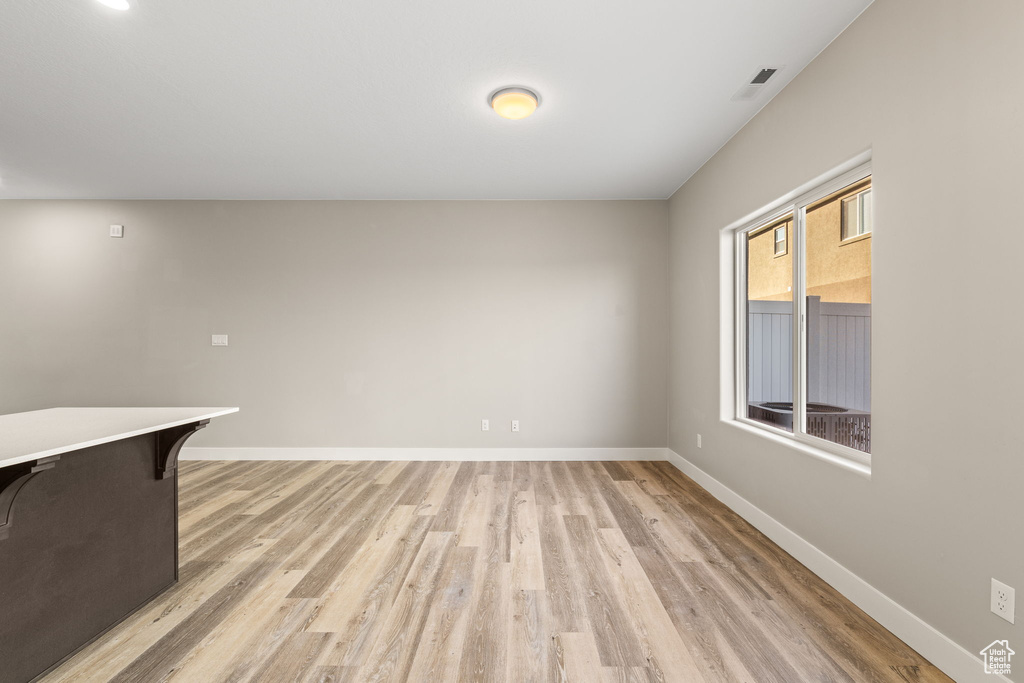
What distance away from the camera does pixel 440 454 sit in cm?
479

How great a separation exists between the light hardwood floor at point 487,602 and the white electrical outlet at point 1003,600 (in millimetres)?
367

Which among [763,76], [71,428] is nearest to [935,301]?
[763,76]

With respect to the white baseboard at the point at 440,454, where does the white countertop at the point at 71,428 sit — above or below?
above

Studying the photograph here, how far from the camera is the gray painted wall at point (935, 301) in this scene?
4.85ft

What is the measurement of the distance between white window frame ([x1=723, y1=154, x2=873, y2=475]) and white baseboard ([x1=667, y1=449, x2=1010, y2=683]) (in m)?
0.50

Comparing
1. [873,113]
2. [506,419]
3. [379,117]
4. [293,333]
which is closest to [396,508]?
[506,419]

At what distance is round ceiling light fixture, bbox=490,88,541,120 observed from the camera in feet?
8.93

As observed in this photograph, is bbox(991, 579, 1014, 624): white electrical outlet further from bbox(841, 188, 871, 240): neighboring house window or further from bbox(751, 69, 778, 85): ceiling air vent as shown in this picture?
bbox(751, 69, 778, 85): ceiling air vent

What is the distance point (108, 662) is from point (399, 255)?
149 inches

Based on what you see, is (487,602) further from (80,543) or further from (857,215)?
(857,215)

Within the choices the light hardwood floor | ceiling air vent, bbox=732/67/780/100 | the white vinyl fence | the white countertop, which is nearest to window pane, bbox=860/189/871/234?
the white vinyl fence

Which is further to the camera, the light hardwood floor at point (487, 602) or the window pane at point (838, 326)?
the window pane at point (838, 326)

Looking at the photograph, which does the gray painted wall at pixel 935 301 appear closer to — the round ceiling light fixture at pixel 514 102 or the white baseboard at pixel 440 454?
the round ceiling light fixture at pixel 514 102

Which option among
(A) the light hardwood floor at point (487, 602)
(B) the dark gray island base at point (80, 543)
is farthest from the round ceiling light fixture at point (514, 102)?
(A) the light hardwood floor at point (487, 602)
